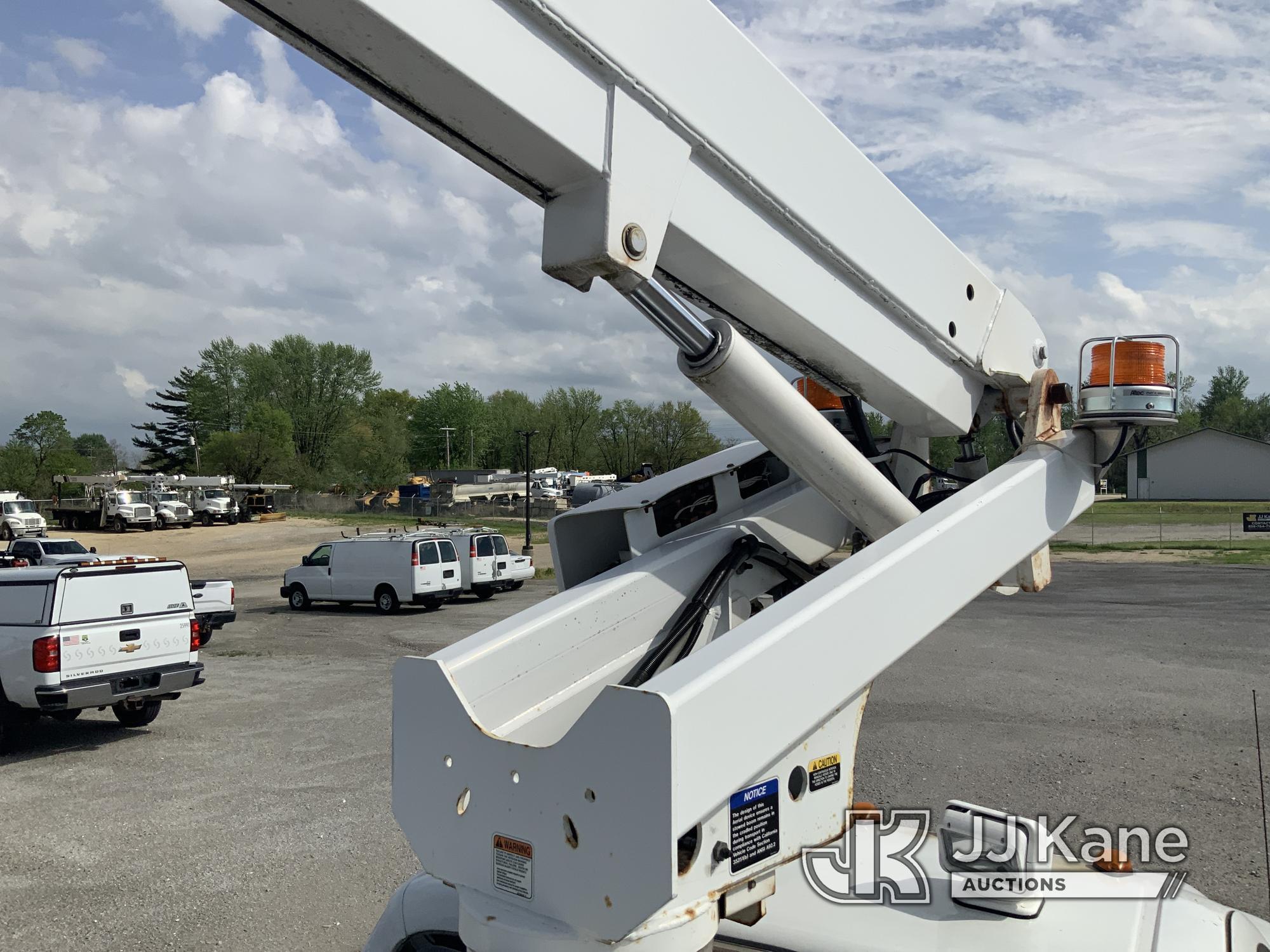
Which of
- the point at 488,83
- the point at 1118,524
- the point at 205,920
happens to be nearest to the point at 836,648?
the point at 488,83

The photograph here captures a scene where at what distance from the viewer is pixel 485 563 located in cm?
2484

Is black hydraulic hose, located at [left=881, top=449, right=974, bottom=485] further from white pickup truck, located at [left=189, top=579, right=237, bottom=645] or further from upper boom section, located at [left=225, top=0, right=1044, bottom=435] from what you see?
white pickup truck, located at [left=189, top=579, right=237, bottom=645]

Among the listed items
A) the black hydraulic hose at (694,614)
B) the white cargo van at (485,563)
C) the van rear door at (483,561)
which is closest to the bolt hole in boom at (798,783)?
the black hydraulic hose at (694,614)

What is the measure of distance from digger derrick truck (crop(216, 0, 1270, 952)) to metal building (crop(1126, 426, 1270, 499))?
75.5m

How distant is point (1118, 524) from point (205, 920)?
46447 millimetres

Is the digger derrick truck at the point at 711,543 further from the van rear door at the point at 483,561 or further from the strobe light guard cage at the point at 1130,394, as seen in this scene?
the van rear door at the point at 483,561

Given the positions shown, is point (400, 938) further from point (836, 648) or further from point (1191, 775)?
point (1191, 775)

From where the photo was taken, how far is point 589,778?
2.21m

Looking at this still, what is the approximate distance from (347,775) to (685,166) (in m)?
7.95

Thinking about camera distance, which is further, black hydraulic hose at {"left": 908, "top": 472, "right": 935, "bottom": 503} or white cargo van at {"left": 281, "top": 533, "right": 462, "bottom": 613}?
white cargo van at {"left": 281, "top": 533, "right": 462, "bottom": 613}

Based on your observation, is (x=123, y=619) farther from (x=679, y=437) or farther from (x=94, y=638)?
(x=679, y=437)

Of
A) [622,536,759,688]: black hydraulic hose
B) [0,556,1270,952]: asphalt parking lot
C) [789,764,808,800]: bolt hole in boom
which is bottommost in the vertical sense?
[0,556,1270,952]: asphalt parking lot

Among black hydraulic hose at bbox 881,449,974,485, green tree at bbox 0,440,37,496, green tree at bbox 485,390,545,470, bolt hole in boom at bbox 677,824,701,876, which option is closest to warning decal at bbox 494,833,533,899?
bolt hole in boom at bbox 677,824,701,876

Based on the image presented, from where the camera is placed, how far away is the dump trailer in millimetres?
A: 53250
